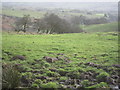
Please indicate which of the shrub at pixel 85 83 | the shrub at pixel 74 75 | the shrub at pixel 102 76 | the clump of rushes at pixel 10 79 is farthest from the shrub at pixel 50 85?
the shrub at pixel 102 76

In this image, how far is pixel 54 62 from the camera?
1402 cm

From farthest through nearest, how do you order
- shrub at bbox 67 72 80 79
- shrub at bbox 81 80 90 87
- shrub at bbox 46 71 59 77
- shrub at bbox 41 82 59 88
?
shrub at bbox 46 71 59 77
shrub at bbox 67 72 80 79
shrub at bbox 81 80 90 87
shrub at bbox 41 82 59 88

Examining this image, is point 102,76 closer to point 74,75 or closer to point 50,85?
point 74,75

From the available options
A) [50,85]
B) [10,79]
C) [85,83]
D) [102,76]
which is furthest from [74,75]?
[10,79]

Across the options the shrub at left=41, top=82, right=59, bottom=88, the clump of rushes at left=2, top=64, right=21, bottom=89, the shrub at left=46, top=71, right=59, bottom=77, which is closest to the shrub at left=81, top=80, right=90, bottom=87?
the shrub at left=41, top=82, right=59, bottom=88

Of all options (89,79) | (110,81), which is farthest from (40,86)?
(110,81)

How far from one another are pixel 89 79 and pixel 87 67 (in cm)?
217

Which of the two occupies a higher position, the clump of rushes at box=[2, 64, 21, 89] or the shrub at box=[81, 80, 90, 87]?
the clump of rushes at box=[2, 64, 21, 89]

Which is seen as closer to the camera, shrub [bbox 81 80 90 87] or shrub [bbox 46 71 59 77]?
shrub [bbox 81 80 90 87]

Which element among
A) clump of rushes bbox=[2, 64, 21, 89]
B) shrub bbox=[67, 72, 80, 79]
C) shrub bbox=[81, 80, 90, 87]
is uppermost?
clump of rushes bbox=[2, 64, 21, 89]

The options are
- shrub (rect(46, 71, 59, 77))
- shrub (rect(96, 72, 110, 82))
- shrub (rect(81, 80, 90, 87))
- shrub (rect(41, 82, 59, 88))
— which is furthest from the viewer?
shrub (rect(46, 71, 59, 77))

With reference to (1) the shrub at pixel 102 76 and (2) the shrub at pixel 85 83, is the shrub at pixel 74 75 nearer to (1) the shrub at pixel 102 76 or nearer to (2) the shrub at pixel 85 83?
(2) the shrub at pixel 85 83

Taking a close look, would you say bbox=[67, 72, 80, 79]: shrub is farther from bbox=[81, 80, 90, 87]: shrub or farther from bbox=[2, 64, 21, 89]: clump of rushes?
bbox=[2, 64, 21, 89]: clump of rushes

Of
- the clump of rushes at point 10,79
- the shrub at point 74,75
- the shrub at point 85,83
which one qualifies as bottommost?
the shrub at point 85,83
